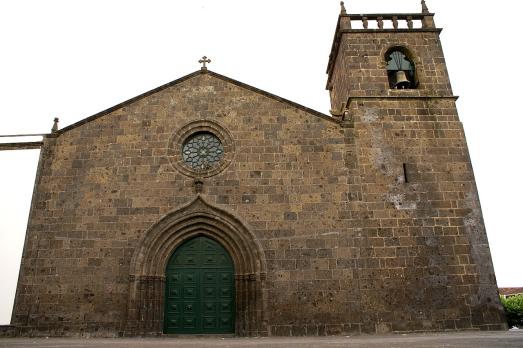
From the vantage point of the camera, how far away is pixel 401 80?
14.0 meters

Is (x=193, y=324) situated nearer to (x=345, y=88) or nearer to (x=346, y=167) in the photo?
(x=346, y=167)

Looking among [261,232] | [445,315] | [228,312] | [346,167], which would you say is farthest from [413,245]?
[228,312]

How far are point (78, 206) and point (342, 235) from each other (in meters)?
7.83

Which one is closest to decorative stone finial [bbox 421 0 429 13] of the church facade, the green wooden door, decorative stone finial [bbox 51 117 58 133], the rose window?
the church facade

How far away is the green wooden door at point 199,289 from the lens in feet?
38.4

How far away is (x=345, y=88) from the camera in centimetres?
1458

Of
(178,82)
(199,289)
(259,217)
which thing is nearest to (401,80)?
(259,217)

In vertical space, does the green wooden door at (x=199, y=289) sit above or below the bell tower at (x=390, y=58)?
below

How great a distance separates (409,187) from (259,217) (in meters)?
4.60

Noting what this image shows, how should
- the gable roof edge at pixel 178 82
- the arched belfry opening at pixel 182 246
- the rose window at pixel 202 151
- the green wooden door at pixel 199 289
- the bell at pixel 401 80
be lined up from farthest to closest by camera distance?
1. the bell at pixel 401 80
2. the gable roof edge at pixel 178 82
3. the rose window at pixel 202 151
4. the green wooden door at pixel 199 289
5. the arched belfry opening at pixel 182 246

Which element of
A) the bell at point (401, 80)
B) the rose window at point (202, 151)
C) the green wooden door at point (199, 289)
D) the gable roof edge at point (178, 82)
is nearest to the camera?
the green wooden door at point (199, 289)

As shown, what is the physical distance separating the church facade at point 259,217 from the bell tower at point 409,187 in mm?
46

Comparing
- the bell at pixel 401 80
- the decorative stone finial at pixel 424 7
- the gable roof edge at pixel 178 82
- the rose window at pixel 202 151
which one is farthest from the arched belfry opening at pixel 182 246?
the decorative stone finial at pixel 424 7

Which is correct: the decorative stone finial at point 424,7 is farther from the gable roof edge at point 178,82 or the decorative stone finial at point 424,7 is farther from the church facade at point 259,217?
the gable roof edge at point 178,82
